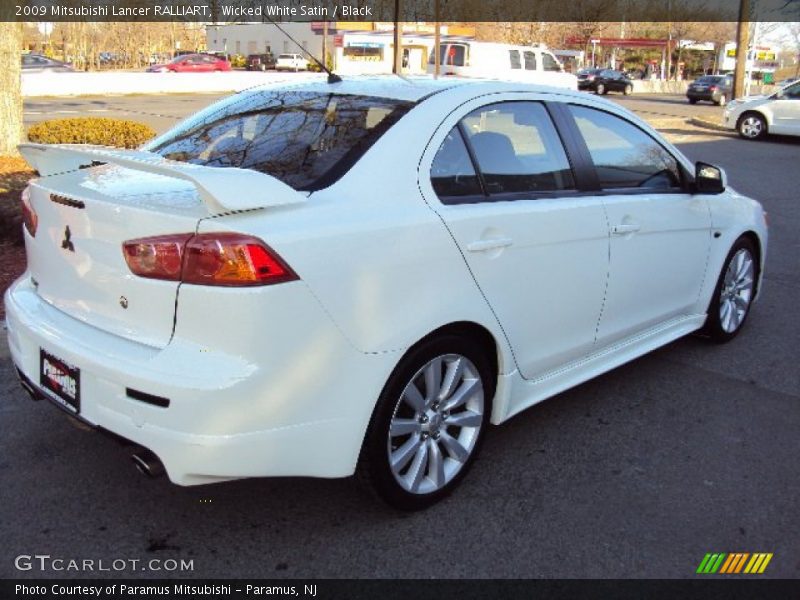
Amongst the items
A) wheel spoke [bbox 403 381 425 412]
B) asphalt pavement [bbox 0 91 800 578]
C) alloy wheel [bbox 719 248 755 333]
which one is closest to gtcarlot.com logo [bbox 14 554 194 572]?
asphalt pavement [bbox 0 91 800 578]

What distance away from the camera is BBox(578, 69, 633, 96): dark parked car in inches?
1807

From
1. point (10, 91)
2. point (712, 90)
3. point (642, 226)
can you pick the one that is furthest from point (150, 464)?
point (712, 90)

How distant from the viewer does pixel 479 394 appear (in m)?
3.28

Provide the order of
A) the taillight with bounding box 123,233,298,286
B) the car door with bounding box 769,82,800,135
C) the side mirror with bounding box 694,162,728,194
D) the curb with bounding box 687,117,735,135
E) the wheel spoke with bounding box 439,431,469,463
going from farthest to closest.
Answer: the curb with bounding box 687,117,735,135, the car door with bounding box 769,82,800,135, the side mirror with bounding box 694,162,728,194, the wheel spoke with bounding box 439,431,469,463, the taillight with bounding box 123,233,298,286

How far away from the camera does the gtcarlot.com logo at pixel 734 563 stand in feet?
9.45

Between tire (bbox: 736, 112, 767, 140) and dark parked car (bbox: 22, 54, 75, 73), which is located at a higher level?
dark parked car (bbox: 22, 54, 75, 73)

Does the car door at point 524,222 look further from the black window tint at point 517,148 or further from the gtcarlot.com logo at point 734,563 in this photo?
the gtcarlot.com logo at point 734,563

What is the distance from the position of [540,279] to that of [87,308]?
1872 millimetres

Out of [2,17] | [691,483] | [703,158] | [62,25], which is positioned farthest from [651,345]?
[62,25]

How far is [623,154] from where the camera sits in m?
4.15

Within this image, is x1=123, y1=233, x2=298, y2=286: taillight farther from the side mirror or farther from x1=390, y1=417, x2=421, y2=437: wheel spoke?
the side mirror

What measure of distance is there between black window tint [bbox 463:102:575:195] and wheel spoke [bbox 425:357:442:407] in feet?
2.61

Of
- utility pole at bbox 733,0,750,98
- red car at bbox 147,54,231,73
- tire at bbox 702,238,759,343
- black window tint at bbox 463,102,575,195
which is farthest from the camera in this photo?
red car at bbox 147,54,231,73

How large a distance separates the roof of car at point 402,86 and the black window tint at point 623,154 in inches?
9.8
